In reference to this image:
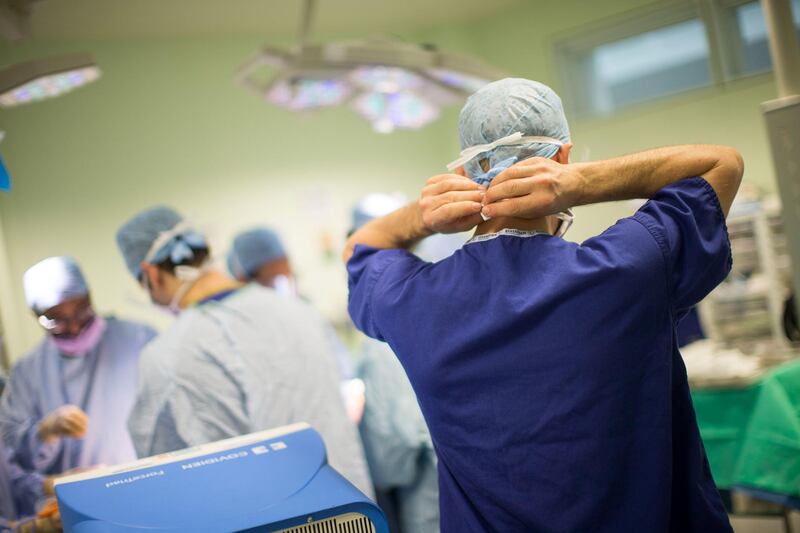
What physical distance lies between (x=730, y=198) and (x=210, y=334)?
1.44m

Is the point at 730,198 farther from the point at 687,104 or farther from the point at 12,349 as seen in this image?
the point at 687,104

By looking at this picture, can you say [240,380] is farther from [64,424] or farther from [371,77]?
[371,77]

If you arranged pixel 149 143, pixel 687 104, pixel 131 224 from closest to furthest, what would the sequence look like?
1. pixel 131 224
2. pixel 687 104
3. pixel 149 143

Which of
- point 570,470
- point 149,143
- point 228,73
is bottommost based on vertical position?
point 570,470

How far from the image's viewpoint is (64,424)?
2.25 metres

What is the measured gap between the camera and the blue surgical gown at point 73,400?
7.30ft

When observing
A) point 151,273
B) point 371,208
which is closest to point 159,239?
point 151,273

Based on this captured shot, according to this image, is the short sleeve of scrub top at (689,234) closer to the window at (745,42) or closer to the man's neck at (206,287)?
the man's neck at (206,287)

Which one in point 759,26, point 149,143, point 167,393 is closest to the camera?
point 167,393

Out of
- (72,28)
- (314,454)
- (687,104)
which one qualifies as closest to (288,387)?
(314,454)

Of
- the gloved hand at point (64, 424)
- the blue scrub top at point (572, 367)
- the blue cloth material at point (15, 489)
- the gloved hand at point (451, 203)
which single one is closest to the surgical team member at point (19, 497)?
the blue cloth material at point (15, 489)

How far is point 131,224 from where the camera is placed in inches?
91.0

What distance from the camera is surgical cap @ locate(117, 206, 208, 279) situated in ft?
7.52

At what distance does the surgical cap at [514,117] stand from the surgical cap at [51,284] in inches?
61.1
